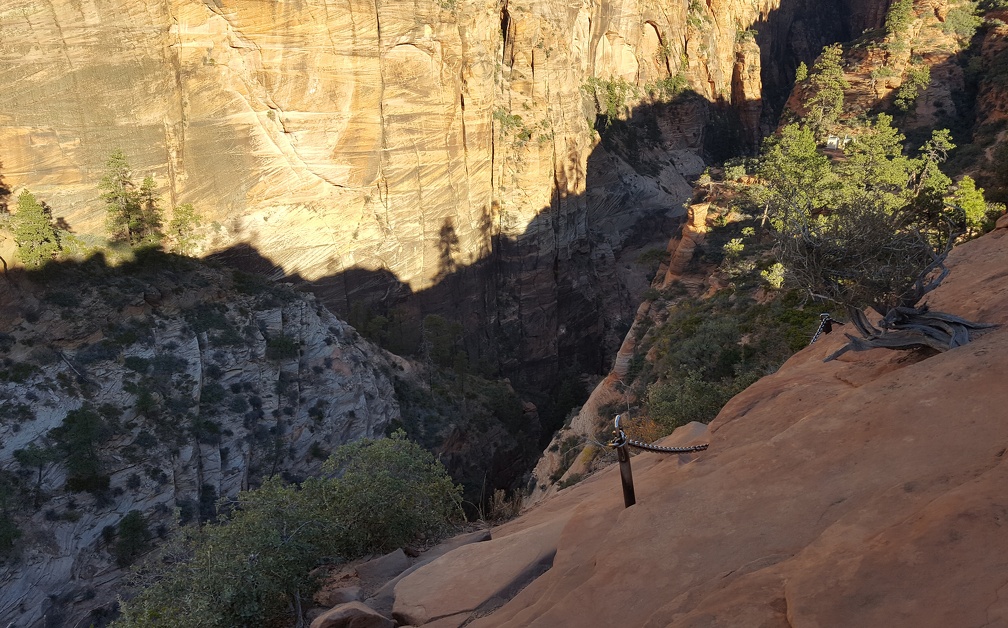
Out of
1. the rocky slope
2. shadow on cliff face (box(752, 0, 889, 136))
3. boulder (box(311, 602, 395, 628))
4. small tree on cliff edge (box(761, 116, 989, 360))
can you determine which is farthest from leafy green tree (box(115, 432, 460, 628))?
shadow on cliff face (box(752, 0, 889, 136))

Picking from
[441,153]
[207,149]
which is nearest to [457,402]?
[441,153]

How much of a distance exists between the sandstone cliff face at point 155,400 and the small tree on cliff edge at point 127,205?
246 cm

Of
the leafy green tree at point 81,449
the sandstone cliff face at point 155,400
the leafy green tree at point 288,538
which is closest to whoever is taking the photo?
the leafy green tree at point 288,538

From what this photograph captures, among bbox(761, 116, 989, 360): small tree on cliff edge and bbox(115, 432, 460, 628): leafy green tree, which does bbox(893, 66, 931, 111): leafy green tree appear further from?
bbox(115, 432, 460, 628): leafy green tree

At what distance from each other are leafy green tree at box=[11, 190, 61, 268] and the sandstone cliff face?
1.42m

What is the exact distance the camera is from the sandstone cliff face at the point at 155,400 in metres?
24.4

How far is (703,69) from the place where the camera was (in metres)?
83.6

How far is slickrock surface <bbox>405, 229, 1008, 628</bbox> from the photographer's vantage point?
4.44 metres

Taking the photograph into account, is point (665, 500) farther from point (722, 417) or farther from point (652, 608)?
point (722, 417)

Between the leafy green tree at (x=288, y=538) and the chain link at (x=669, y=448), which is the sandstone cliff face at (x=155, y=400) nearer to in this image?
the leafy green tree at (x=288, y=538)

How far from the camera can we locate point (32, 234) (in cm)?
2998

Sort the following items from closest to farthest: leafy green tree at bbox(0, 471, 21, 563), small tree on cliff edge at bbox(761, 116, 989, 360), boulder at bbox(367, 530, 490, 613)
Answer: small tree on cliff edge at bbox(761, 116, 989, 360) < boulder at bbox(367, 530, 490, 613) < leafy green tree at bbox(0, 471, 21, 563)

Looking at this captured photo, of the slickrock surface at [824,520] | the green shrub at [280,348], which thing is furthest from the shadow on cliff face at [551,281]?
the slickrock surface at [824,520]

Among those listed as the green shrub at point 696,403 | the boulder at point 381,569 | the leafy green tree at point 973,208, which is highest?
the leafy green tree at point 973,208
